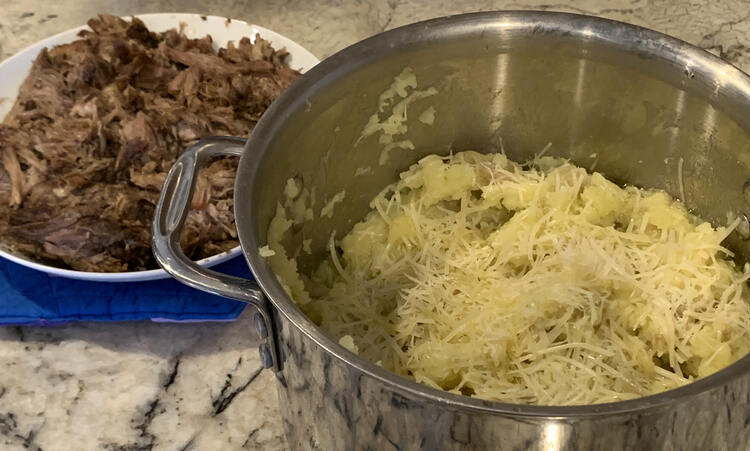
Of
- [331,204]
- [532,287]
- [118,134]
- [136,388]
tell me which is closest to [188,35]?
[118,134]

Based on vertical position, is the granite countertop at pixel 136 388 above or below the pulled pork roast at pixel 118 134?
below

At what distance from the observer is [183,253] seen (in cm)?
90

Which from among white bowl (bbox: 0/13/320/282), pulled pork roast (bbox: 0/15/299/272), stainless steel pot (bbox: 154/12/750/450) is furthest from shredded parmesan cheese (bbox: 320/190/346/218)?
white bowl (bbox: 0/13/320/282)

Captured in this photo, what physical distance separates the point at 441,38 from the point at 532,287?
0.35m

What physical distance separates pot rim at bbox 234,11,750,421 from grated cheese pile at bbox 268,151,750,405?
0.54 ft

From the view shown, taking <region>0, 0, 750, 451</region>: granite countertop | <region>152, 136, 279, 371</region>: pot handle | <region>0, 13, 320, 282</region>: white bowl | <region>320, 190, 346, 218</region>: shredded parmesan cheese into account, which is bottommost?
<region>0, 0, 750, 451</region>: granite countertop

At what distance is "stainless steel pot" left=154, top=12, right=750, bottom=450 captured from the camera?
681 mm

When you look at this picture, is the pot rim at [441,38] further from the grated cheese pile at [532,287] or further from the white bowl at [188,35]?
the white bowl at [188,35]

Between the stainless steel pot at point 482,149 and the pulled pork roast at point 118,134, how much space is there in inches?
10.9

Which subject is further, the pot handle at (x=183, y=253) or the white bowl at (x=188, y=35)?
the white bowl at (x=188, y=35)

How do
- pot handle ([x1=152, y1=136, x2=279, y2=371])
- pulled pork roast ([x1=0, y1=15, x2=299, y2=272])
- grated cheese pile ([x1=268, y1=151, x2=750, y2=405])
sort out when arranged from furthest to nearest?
1. pulled pork roast ([x1=0, y1=15, x2=299, y2=272])
2. grated cheese pile ([x1=268, y1=151, x2=750, y2=405])
3. pot handle ([x1=152, y1=136, x2=279, y2=371])

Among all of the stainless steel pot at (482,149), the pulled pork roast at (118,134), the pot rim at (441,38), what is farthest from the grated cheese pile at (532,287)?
the pulled pork roast at (118,134)

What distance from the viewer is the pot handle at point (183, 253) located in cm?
82

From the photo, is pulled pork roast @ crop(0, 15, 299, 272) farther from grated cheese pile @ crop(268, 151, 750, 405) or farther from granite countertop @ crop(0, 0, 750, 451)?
grated cheese pile @ crop(268, 151, 750, 405)
